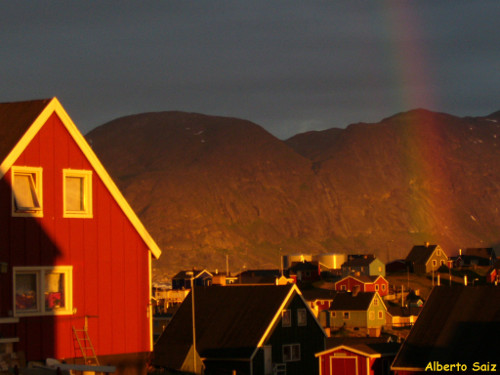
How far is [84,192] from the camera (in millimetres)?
21859

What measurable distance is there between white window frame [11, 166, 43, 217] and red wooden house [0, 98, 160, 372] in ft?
0.07

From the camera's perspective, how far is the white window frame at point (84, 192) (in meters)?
21.4

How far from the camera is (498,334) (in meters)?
50.0

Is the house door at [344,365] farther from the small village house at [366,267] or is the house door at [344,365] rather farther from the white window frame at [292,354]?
the small village house at [366,267]

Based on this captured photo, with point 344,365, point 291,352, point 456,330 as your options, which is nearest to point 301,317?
point 291,352

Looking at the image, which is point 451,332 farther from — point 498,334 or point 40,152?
point 40,152

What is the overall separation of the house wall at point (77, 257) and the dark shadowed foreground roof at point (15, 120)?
1.09 feet

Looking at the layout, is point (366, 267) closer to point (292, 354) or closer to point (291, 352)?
point (292, 354)

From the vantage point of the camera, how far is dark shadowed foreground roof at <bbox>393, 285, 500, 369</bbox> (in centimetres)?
4959

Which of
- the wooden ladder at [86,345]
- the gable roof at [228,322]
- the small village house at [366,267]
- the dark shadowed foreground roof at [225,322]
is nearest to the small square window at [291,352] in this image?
the gable roof at [228,322]

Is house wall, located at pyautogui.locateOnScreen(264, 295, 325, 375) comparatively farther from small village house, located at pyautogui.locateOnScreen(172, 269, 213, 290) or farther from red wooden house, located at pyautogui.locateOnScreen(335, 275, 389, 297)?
small village house, located at pyautogui.locateOnScreen(172, 269, 213, 290)

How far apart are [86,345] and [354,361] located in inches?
1474

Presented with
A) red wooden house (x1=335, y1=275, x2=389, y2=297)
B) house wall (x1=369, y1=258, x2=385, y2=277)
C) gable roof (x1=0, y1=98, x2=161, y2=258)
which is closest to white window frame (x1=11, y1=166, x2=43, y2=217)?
gable roof (x1=0, y1=98, x2=161, y2=258)

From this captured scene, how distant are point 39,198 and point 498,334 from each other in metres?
34.7
